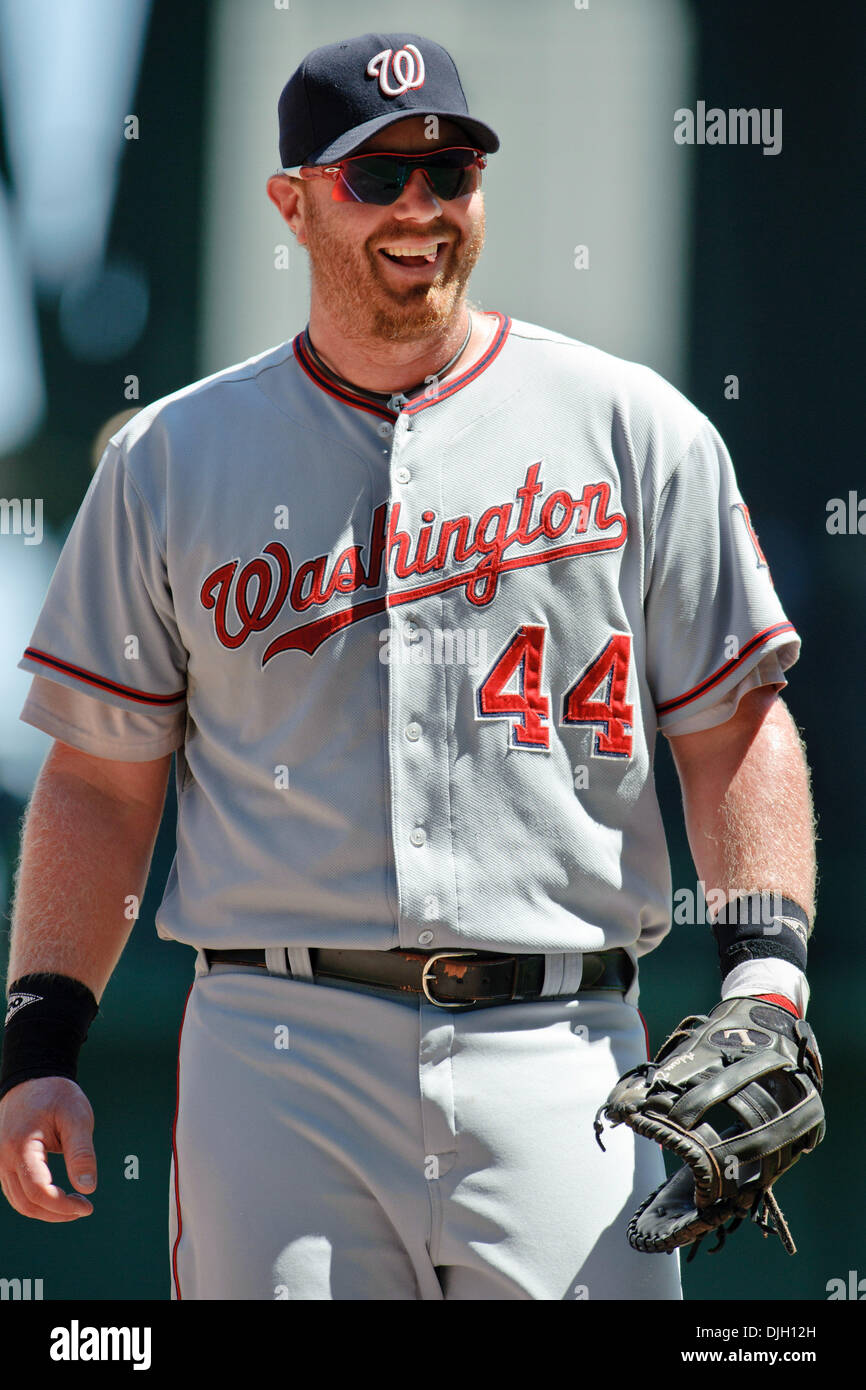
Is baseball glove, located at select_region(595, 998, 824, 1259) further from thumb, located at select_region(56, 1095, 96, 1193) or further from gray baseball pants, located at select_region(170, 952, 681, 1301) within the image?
thumb, located at select_region(56, 1095, 96, 1193)

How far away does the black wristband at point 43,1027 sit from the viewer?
1880mm

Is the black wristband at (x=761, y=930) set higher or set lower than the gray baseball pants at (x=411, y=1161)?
higher

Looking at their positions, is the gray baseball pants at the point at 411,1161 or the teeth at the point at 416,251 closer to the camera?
the gray baseball pants at the point at 411,1161

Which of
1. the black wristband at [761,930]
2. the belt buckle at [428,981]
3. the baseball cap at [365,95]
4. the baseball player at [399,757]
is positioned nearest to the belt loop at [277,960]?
the baseball player at [399,757]

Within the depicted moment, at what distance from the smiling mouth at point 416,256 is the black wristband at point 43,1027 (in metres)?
0.99

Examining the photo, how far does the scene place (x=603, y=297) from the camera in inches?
144

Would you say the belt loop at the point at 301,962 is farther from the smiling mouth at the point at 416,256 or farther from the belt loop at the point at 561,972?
the smiling mouth at the point at 416,256

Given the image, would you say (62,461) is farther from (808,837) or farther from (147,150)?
(808,837)

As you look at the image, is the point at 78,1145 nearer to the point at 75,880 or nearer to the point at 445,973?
the point at 75,880

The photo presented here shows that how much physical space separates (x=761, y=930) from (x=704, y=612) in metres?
0.39

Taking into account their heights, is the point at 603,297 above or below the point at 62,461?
above

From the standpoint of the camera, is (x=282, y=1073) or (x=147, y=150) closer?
(x=282, y=1073)

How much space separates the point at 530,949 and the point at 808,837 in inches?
15.4
